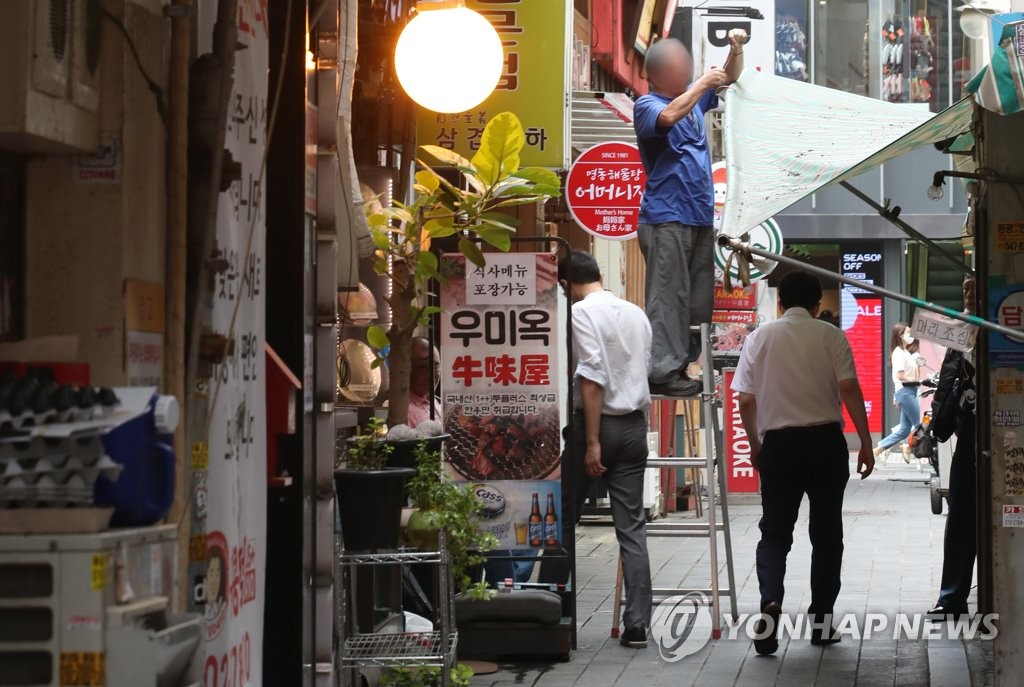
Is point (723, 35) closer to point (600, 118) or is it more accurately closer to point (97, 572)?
point (600, 118)

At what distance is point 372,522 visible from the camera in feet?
21.0

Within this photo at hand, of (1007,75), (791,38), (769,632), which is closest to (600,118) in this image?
(769,632)

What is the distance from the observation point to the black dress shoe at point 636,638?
8734 millimetres

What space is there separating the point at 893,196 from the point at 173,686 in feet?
101

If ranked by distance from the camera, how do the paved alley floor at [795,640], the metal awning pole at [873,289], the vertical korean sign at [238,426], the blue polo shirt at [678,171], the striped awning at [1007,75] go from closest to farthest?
the vertical korean sign at [238,426]
the striped awning at [1007,75]
the metal awning pole at [873,289]
the paved alley floor at [795,640]
the blue polo shirt at [678,171]

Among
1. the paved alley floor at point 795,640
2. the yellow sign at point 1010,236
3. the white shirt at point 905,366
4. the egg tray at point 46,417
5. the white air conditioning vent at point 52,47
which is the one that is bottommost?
the paved alley floor at point 795,640

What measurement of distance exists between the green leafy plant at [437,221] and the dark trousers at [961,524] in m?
3.31

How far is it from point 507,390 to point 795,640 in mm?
2230

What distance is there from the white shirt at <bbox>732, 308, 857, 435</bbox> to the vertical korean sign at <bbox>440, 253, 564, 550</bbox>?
1.19 meters

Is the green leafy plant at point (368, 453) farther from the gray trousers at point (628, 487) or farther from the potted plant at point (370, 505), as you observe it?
the gray trousers at point (628, 487)

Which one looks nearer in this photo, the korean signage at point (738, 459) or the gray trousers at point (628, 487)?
the gray trousers at point (628, 487)

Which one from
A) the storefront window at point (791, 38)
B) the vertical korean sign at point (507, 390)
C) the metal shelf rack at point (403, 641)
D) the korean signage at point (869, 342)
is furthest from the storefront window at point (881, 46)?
the metal shelf rack at point (403, 641)

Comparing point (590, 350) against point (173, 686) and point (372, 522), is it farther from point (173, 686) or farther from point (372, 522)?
point (173, 686)

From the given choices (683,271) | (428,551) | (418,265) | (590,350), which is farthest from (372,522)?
(683,271)
